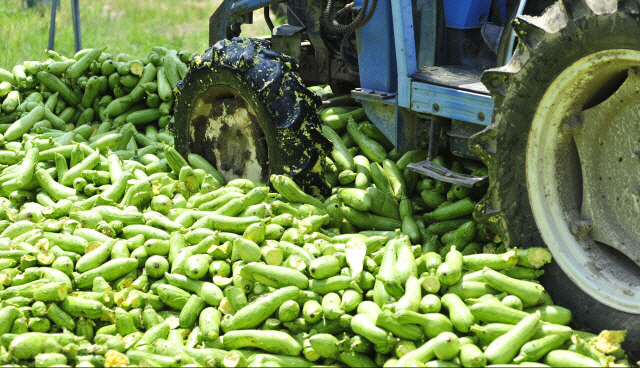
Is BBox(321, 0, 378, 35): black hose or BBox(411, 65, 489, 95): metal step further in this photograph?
BBox(321, 0, 378, 35): black hose

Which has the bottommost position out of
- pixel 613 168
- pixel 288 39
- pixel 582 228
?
pixel 582 228

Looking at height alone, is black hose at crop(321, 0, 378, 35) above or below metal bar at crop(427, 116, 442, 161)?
above

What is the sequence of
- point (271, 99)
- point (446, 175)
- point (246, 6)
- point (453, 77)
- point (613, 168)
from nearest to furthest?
point (613, 168), point (446, 175), point (453, 77), point (271, 99), point (246, 6)

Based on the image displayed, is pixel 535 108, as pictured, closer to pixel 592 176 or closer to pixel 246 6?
pixel 592 176

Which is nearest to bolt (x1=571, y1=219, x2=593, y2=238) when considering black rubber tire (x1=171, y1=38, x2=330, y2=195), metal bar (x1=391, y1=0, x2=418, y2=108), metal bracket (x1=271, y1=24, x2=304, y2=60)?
metal bar (x1=391, y1=0, x2=418, y2=108)

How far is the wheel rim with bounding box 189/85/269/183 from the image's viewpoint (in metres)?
5.28

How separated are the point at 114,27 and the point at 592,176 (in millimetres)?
11727

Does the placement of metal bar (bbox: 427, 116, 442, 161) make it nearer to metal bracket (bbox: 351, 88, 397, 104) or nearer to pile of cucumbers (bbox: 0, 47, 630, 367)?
pile of cucumbers (bbox: 0, 47, 630, 367)

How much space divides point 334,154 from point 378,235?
1.05m

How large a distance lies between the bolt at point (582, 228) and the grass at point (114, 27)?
882cm

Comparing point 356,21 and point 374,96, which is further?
point 374,96

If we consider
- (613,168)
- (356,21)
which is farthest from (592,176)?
(356,21)

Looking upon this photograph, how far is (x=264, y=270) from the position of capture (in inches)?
147

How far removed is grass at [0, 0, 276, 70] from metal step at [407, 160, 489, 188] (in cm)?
763
